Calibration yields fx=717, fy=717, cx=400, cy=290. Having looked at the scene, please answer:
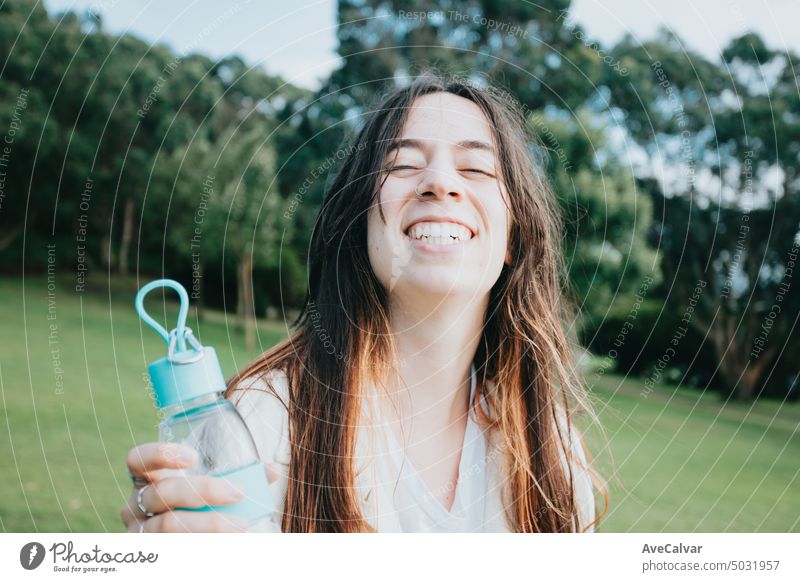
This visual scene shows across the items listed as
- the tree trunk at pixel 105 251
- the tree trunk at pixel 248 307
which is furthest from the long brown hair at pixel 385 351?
the tree trunk at pixel 105 251

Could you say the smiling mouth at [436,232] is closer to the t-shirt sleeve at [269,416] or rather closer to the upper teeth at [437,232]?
the upper teeth at [437,232]

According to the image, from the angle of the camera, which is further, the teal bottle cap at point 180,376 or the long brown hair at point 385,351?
the long brown hair at point 385,351

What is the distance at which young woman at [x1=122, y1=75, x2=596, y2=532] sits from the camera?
2.81ft

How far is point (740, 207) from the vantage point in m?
2.55

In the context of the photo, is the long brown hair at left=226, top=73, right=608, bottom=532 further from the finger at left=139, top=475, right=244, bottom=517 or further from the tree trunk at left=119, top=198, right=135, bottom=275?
the tree trunk at left=119, top=198, right=135, bottom=275

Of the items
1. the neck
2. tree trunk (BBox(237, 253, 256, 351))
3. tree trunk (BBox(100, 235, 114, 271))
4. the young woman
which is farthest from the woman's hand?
tree trunk (BBox(100, 235, 114, 271))

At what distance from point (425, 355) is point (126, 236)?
1.99 metres

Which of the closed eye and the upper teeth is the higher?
the closed eye

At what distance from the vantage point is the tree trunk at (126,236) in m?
2.50

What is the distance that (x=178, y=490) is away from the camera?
0.63m

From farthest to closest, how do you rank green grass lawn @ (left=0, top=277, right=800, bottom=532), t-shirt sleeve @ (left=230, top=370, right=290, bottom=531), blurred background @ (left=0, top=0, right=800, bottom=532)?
1. green grass lawn @ (left=0, top=277, right=800, bottom=532)
2. blurred background @ (left=0, top=0, right=800, bottom=532)
3. t-shirt sleeve @ (left=230, top=370, right=290, bottom=531)

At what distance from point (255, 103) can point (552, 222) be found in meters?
1.05

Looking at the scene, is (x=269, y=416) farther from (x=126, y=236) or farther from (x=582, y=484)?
(x=126, y=236)
